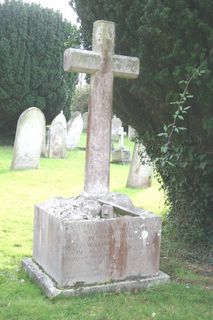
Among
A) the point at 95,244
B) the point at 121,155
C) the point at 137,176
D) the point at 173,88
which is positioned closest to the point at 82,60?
the point at 173,88

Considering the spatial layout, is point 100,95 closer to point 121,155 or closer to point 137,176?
point 137,176

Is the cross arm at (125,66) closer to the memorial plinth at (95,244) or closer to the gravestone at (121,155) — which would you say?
the memorial plinth at (95,244)

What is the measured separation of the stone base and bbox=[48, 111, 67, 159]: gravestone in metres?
9.85

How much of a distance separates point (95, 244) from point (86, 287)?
15.0 inches

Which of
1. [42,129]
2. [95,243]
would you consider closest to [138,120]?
[95,243]

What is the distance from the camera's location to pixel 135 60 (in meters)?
4.52

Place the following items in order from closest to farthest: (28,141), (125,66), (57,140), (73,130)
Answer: (125,66)
(28,141)
(57,140)
(73,130)

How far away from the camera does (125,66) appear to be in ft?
14.6

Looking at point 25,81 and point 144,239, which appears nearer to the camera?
point 144,239

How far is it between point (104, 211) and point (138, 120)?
1.84 meters

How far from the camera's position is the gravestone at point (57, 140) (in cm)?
1432

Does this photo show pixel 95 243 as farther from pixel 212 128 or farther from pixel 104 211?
pixel 212 128

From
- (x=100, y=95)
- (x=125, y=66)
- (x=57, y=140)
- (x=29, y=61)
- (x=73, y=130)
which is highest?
(x=29, y=61)

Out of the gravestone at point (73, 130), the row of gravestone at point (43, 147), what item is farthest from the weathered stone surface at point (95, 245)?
the gravestone at point (73, 130)
